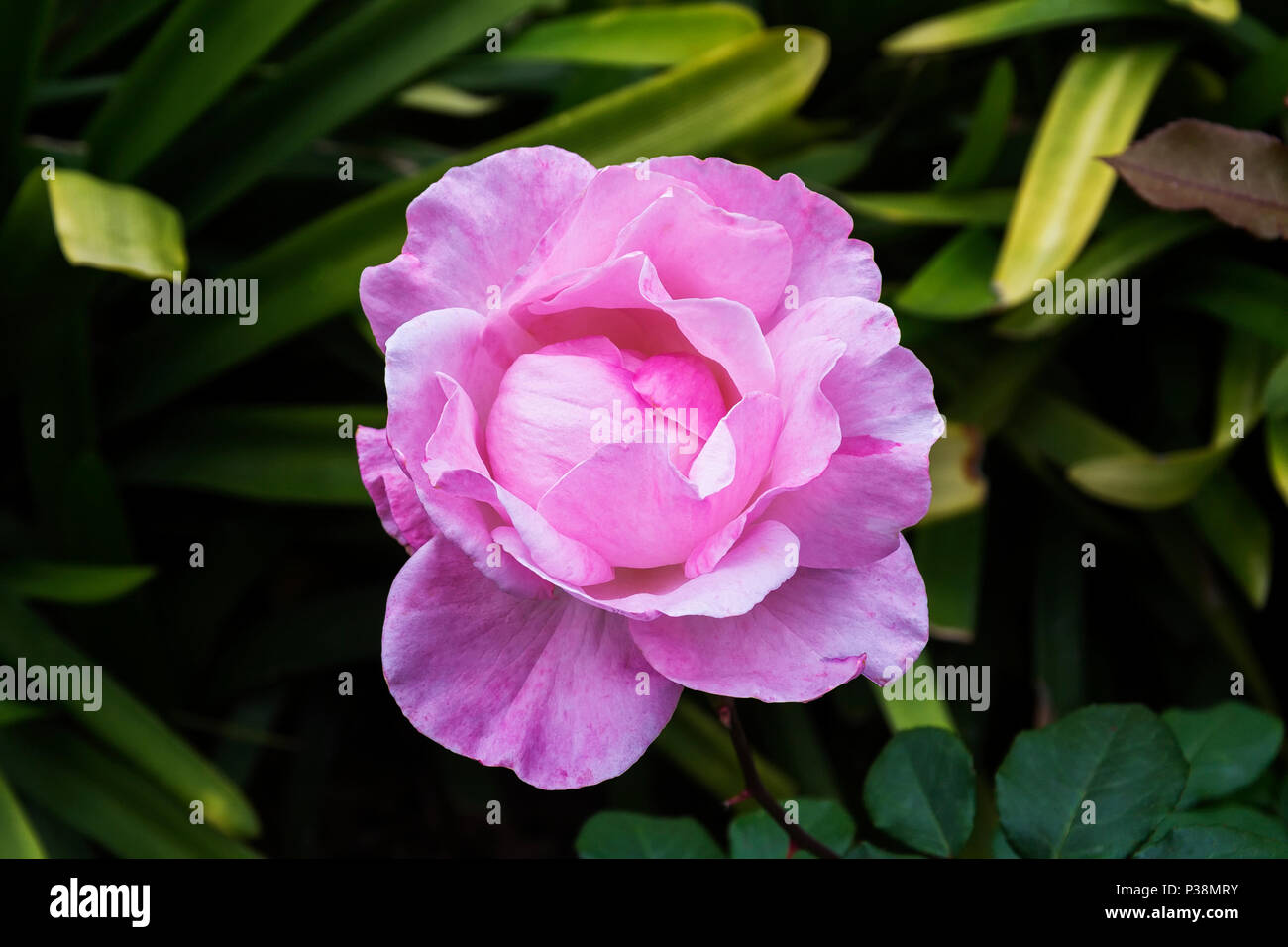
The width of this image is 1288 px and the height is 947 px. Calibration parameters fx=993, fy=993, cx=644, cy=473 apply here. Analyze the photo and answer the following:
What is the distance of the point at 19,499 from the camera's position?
3.76ft

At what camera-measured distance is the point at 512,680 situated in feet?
1.14

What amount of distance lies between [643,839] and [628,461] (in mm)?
241

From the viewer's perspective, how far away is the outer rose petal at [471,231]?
0.35 metres

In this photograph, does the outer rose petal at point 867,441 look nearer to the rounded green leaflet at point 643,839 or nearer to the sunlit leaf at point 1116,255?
the rounded green leaflet at point 643,839

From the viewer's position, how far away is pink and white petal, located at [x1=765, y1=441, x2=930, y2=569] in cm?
33

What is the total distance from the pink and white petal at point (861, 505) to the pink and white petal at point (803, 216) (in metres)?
0.06

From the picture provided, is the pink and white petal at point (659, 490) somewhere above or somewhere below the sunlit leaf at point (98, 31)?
below

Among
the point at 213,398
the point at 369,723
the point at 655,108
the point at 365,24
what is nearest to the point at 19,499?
the point at 213,398

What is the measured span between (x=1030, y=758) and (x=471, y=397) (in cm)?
28

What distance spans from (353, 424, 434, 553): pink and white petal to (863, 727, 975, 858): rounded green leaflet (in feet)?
0.78

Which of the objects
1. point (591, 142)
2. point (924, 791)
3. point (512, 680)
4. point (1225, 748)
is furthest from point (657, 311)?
point (591, 142)

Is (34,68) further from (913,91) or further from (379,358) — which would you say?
(913,91)
